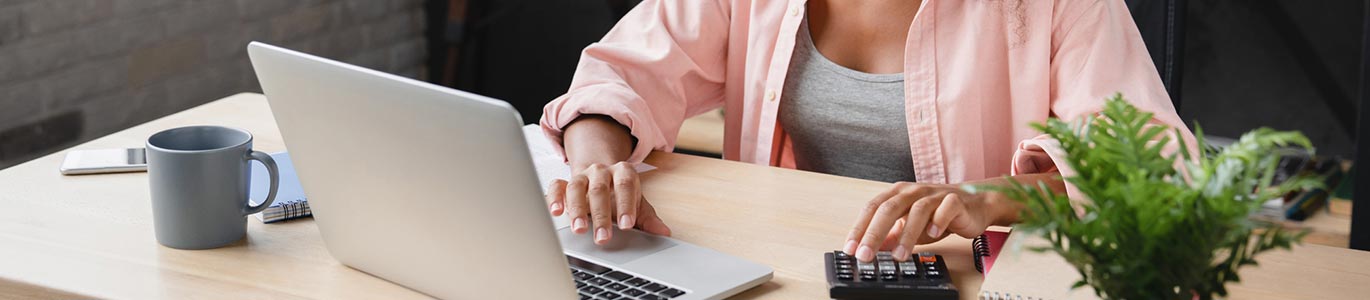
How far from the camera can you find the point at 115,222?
1094 millimetres

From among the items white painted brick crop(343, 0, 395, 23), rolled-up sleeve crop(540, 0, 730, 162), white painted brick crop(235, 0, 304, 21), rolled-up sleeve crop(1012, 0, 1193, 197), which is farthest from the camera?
white painted brick crop(343, 0, 395, 23)

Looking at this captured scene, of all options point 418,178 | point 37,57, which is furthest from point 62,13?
point 418,178

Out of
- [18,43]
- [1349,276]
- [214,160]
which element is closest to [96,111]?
[18,43]

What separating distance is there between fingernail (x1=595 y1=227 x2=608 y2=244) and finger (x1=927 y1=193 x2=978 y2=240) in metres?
0.26

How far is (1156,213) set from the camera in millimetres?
618

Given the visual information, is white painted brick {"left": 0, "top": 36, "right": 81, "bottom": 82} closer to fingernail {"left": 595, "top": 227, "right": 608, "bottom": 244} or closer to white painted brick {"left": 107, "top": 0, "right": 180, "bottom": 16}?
white painted brick {"left": 107, "top": 0, "right": 180, "bottom": 16}

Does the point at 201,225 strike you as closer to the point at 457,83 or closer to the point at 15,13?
the point at 15,13

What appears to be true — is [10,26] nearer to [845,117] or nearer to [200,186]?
[200,186]

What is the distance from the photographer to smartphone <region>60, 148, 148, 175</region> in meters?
A: 1.24

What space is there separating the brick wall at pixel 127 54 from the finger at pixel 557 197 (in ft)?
4.27

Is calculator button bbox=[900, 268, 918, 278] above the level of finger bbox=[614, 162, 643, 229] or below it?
below

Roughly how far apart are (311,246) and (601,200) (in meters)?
0.24

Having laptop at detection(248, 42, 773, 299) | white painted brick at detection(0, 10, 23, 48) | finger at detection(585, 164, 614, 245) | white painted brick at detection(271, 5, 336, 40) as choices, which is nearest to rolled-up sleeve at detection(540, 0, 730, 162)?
finger at detection(585, 164, 614, 245)

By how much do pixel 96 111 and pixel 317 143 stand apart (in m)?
1.54
